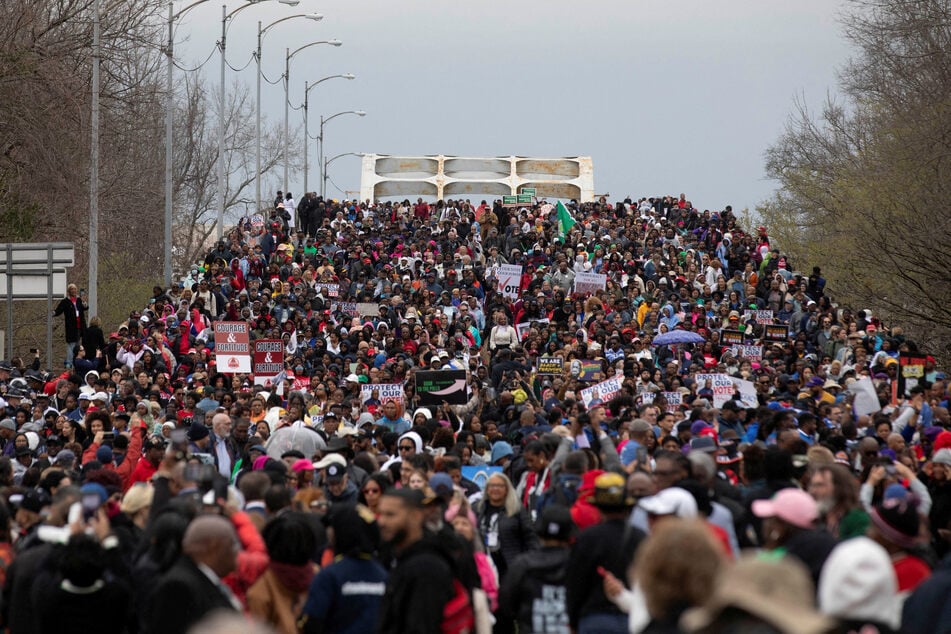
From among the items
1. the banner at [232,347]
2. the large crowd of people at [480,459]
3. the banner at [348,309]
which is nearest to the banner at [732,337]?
the large crowd of people at [480,459]

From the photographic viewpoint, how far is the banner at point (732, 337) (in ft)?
88.4

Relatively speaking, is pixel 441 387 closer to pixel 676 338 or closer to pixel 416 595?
pixel 676 338

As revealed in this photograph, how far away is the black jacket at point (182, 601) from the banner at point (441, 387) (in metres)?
12.7

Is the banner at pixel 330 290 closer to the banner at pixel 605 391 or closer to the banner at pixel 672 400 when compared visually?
the banner at pixel 605 391

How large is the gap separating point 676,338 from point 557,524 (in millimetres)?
18210

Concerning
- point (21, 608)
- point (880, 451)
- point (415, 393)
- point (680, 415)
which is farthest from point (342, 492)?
point (415, 393)

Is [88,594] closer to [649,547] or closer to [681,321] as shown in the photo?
[649,547]

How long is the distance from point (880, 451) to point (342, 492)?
5.34m

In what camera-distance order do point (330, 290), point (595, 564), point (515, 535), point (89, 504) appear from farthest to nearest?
point (330, 290) < point (515, 535) < point (89, 504) < point (595, 564)

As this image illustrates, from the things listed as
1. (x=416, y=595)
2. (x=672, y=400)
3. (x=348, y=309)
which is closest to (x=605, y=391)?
(x=672, y=400)

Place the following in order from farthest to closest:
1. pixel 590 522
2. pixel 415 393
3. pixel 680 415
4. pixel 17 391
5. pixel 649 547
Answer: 1. pixel 17 391
2. pixel 415 393
3. pixel 680 415
4. pixel 590 522
5. pixel 649 547

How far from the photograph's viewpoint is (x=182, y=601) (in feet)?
23.0

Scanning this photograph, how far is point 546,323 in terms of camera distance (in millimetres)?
29984

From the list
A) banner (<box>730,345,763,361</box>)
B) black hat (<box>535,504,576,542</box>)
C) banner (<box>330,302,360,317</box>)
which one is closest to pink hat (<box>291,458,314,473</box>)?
black hat (<box>535,504,576,542</box>)
